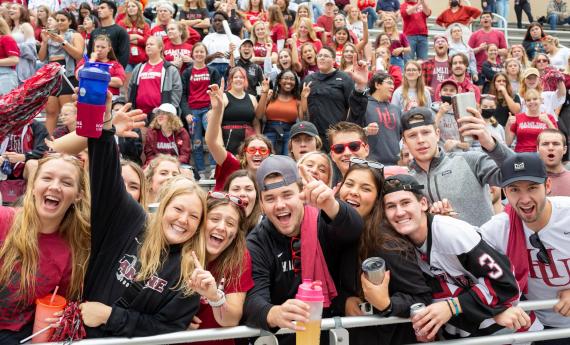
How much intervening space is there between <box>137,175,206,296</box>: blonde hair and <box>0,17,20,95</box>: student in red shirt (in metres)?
5.83

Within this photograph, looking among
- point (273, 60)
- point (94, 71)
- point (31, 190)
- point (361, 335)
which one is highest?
point (273, 60)

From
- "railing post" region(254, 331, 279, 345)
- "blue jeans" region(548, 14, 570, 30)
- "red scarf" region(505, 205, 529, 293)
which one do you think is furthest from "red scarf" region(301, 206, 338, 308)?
"blue jeans" region(548, 14, 570, 30)

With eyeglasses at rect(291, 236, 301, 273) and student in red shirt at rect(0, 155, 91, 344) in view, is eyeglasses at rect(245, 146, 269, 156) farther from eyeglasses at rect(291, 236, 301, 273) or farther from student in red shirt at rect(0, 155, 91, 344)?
student in red shirt at rect(0, 155, 91, 344)

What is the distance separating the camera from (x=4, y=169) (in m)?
6.39

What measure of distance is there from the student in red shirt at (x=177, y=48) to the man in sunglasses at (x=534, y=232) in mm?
6917

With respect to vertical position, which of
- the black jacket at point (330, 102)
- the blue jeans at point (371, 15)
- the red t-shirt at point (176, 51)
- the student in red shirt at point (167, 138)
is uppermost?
the blue jeans at point (371, 15)

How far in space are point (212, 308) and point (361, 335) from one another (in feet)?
2.68

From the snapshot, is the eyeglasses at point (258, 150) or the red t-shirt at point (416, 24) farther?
the red t-shirt at point (416, 24)

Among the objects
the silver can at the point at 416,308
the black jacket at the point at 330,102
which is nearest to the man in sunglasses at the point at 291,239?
the silver can at the point at 416,308

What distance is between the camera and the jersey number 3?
3230 millimetres

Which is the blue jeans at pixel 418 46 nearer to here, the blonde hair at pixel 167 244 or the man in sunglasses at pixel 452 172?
the man in sunglasses at pixel 452 172

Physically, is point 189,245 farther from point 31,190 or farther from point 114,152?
point 31,190

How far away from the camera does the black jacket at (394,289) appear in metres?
3.33

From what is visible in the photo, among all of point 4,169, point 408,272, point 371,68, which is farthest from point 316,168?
point 371,68
